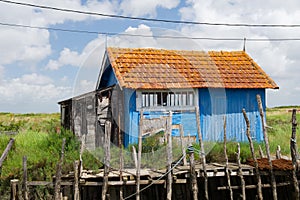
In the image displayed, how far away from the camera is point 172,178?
8.30 m

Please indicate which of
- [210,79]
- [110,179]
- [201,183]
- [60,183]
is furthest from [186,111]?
[60,183]

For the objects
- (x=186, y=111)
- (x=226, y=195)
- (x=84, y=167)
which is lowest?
(x=226, y=195)

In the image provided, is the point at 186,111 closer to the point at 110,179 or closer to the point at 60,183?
the point at 110,179

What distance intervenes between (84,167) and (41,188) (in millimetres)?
1130

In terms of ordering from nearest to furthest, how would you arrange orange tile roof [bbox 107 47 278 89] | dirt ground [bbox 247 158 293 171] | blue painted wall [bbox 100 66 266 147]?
1. dirt ground [bbox 247 158 293 171]
2. blue painted wall [bbox 100 66 266 147]
3. orange tile roof [bbox 107 47 278 89]

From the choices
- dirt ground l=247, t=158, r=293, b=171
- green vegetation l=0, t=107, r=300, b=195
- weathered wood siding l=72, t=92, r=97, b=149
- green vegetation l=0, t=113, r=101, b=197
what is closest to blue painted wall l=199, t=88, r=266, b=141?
green vegetation l=0, t=107, r=300, b=195

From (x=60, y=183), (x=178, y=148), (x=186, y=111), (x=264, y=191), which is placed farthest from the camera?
(x=186, y=111)

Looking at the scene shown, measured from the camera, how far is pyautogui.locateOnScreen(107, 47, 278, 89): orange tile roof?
12109 mm

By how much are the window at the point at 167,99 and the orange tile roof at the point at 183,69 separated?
33 centimetres

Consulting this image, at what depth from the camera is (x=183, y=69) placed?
13125mm

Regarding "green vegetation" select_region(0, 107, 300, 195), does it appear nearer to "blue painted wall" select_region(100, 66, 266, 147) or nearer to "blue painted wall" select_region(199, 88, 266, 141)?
"blue painted wall" select_region(100, 66, 266, 147)

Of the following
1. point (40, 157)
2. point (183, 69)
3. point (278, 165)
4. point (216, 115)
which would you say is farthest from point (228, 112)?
point (40, 157)

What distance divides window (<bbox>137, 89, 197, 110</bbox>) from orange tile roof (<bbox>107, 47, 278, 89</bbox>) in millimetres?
335

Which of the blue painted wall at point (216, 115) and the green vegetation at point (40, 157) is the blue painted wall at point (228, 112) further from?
the green vegetation at point (40, 157)
